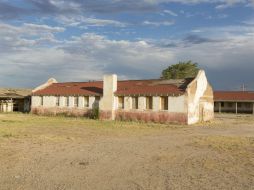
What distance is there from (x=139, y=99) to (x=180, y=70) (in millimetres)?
45896

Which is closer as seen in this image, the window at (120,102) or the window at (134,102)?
the window at (134,102)

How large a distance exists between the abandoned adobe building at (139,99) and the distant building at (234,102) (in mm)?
14868

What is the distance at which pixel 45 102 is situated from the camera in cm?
4700

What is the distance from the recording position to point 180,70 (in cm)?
8162

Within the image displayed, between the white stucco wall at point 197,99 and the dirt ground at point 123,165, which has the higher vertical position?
the white stucco wall at point 197,99

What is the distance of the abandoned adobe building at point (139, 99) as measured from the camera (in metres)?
34.8

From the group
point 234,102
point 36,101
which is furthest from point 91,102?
point 234,102

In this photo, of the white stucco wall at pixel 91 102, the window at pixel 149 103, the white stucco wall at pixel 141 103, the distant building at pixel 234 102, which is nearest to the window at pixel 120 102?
the white stucco wall at pixel 141 103

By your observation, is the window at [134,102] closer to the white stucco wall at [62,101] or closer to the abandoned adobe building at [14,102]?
the white stucco wall at [62,101]

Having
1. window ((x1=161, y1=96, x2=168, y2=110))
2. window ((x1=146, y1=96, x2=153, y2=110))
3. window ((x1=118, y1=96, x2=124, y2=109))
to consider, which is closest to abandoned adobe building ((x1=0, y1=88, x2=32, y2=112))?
window ((x1=118, y1=96, x2=124, y2=109))

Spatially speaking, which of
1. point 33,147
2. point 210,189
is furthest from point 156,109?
point 210,189

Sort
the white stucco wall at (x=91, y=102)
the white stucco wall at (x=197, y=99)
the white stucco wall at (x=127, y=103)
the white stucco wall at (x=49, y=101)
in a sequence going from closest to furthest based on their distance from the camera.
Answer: the white stucco wall at (x=197, y=99) < the white stucco wall at (x=127, y=103) < the white stucco wall at (x=91, y=102) < the white stucco wall at (x=49, y=101)

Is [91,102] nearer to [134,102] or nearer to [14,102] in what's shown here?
[134,102]

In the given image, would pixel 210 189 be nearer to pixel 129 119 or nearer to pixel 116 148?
pixel 116 148
